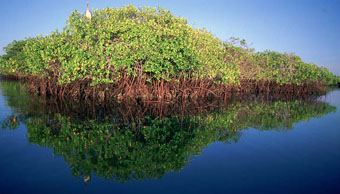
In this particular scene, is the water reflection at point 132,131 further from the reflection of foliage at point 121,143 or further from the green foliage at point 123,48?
the green foliage at point 123,48

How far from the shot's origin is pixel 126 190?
4.73 meters

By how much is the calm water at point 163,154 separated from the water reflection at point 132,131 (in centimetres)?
3

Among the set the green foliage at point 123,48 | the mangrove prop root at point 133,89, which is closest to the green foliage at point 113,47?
the green foliage at point 123,48

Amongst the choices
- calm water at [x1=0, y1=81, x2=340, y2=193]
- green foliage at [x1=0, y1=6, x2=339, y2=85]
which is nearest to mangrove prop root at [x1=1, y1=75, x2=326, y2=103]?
green foliage at [x1=0, y1=6, x2=339, y2=85]

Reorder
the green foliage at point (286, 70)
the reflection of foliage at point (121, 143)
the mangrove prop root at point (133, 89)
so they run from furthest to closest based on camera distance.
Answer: the green foliage at point (286, 70), the mangrove prop root at point (133, 89), the reflection of foliage at point (121, 143)

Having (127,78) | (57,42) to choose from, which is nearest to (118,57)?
(127,78)

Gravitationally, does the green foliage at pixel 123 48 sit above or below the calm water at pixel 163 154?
above

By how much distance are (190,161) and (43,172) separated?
333 cm

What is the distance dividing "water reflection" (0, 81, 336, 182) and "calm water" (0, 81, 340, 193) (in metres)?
0.03

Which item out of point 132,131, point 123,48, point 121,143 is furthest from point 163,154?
point 123,48

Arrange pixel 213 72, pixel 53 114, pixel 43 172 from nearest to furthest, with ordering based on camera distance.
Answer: pixel 43 172
pixel 53 114
pixel 213 72

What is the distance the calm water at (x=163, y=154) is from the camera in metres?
5.02

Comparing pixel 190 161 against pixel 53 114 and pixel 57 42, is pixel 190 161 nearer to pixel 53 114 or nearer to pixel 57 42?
pixel 53 114

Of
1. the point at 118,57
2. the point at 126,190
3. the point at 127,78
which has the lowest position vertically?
the point at 126,190
